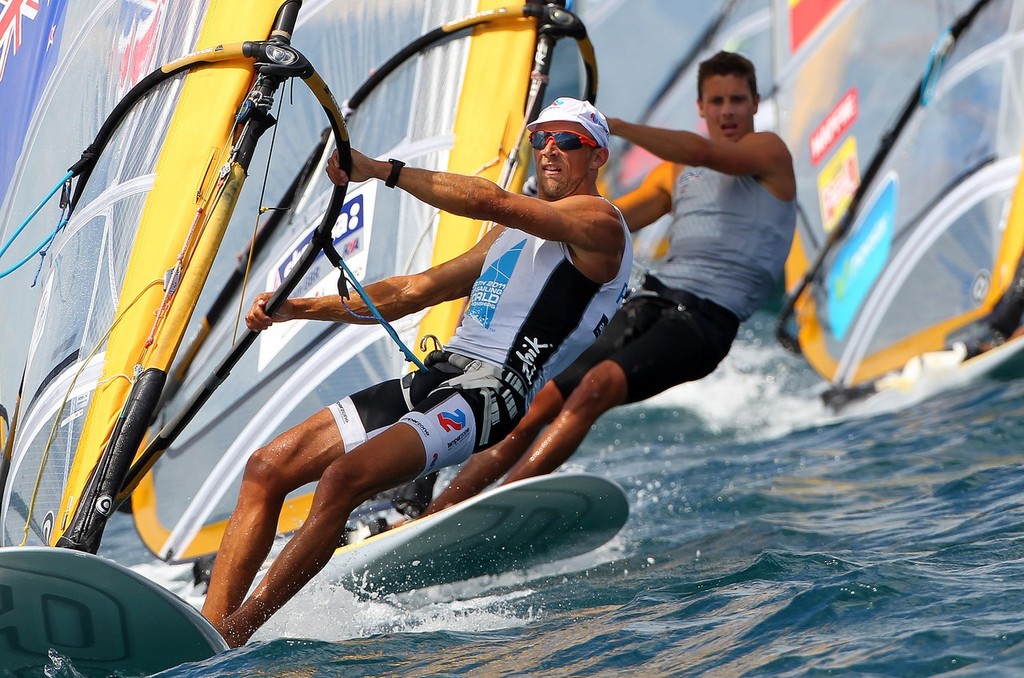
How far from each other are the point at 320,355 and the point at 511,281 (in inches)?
48.8

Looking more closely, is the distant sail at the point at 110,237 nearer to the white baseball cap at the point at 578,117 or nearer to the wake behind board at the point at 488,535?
the white baseball cap at the point at 578,117

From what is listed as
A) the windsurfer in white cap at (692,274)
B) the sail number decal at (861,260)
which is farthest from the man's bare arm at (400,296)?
the sail number decal at (861,260)

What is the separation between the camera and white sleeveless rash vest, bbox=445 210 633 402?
4.30m

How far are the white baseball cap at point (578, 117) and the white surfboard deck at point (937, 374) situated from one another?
13.2ft

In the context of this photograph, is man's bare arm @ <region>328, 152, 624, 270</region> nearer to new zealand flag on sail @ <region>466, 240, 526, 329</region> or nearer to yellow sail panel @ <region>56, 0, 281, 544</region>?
new zealand flag on sail @ <region>466, 240, 526, 329</region>

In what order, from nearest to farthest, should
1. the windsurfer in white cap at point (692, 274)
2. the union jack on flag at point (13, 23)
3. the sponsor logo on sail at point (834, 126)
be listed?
the union jack on flag at point (13, 23) → the windsurfer in white cap at point (692, 274) → the sponsor logo on sail at point (834, 126)

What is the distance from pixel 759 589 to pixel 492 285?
1.22 m

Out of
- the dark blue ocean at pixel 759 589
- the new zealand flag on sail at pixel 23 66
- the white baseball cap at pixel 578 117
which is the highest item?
the new zealand flag on sail at pixel 23 66

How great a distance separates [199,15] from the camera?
4.55m

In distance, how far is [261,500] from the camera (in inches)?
159

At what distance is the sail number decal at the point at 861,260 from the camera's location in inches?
348

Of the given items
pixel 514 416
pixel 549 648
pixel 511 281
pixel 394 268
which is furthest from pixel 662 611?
pixel 394 268

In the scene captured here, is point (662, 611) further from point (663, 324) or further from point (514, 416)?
point (663, 324)

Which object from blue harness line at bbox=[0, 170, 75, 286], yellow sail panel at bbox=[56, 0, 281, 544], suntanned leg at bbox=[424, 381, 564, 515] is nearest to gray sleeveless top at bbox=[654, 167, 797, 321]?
suntanned leg at bbox=[424, 381, 564, 515]
